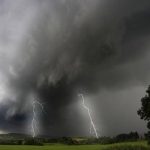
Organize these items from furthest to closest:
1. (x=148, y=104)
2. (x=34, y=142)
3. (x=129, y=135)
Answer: (x=129, y=135), (x=34, y=142), (x=148, y=104)

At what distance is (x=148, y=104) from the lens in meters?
90.2

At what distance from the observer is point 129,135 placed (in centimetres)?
18788

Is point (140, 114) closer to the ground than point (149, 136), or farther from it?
farther from it

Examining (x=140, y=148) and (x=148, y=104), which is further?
(x=148, y=104)

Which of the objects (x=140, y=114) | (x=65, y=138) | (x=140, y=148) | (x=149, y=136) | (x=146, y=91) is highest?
(x=65, y=138)

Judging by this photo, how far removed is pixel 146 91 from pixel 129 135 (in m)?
102

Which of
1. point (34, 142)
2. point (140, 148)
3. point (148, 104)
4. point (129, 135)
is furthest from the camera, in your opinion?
point (129, 135)

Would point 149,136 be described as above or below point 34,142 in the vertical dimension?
below

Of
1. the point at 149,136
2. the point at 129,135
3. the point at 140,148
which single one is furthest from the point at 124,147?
the point at 129,135

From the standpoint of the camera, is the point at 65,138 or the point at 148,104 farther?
the point at 65,138

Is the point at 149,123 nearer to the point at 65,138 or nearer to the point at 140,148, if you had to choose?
the point at 140,148

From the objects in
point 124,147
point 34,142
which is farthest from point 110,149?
point 34,142

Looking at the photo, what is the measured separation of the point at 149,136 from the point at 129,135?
328ft

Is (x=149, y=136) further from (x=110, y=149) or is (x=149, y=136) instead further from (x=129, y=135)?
(x=129, y=135)
